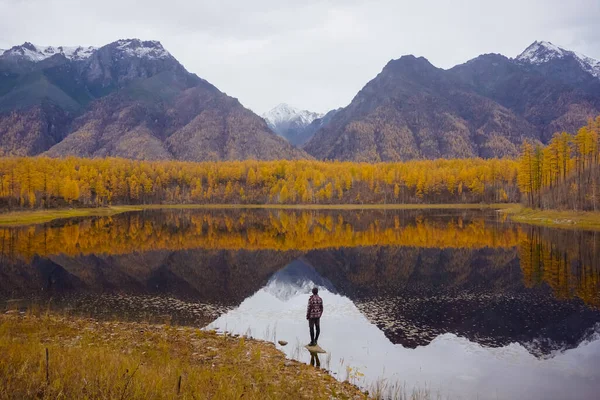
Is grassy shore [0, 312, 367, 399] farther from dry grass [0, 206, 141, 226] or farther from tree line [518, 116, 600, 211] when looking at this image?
dry grass [0, 206, 141, 226]

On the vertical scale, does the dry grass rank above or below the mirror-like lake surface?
above

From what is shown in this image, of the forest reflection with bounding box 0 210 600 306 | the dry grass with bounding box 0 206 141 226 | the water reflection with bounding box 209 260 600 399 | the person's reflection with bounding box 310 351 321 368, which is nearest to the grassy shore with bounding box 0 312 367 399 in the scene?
the person's reflection with bounding box 310 351 321 368

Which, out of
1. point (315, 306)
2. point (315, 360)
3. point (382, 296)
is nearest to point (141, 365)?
point (315, 360)

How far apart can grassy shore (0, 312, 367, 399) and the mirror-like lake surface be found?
111 inches

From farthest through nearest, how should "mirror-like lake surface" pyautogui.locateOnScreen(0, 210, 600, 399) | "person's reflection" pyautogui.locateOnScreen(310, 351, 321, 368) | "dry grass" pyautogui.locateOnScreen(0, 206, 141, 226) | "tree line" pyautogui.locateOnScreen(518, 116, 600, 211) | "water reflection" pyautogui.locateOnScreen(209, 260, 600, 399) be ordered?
1. "dry grass" pyautogui.locateOnScreen(0, 206, 141, 226)
2. "tree line" pyautogui.locateOnScreen(518, 116, 600, 211)
3. "person's reflection" pyautogui.locateOnScreen(310, 351, 321, 368)
4. "mirror-like lake surface" pyautogui.locateOnScreen(0, 210, 600, 399)
5. "water reflection" pyautogui.locateOnScreen(209, 260, 600, 399)

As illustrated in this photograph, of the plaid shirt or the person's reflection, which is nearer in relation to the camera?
the person's reflection

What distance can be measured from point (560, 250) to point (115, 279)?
52552mm

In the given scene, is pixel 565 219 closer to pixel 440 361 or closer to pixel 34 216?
pixel 440 361

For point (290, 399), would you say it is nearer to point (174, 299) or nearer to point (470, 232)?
point (174, 299)

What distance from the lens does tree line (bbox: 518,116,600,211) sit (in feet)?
306

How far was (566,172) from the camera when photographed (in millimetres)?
115938

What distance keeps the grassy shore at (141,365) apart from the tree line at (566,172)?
90121 mm

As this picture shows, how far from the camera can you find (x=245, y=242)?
68.9 m

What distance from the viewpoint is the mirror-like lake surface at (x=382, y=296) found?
20078mm
